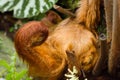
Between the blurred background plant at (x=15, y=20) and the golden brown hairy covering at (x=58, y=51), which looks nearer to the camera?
the blurred background plant at (x=15, y=20)

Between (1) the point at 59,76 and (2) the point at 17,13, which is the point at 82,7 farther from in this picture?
(2) the point at 17,13

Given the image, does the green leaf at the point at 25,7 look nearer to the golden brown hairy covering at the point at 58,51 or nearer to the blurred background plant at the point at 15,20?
the blurred background plant at the point at 15,20

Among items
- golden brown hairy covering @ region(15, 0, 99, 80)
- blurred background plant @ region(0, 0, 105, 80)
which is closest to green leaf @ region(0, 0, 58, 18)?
blurred background plant @ region(0, 0, 105, 80)

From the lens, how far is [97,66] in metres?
1.18

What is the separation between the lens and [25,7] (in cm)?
89

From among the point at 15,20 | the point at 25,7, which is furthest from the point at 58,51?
the point at 15,20

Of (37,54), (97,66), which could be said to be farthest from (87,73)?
(37,54)

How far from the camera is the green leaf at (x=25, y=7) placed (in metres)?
0.87

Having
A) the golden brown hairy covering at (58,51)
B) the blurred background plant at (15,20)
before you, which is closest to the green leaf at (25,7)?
the blurred background plant at (15,20)

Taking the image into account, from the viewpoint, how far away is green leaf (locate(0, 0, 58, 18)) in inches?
34.3

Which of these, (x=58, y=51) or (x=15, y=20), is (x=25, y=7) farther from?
(x=15, y=20)

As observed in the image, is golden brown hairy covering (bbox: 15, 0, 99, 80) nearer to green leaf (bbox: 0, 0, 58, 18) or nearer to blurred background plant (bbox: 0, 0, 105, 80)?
blurred background plant (bbox: 0, 0, 105, 80)

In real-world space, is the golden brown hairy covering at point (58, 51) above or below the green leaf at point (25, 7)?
below

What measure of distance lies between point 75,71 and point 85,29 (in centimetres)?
22
